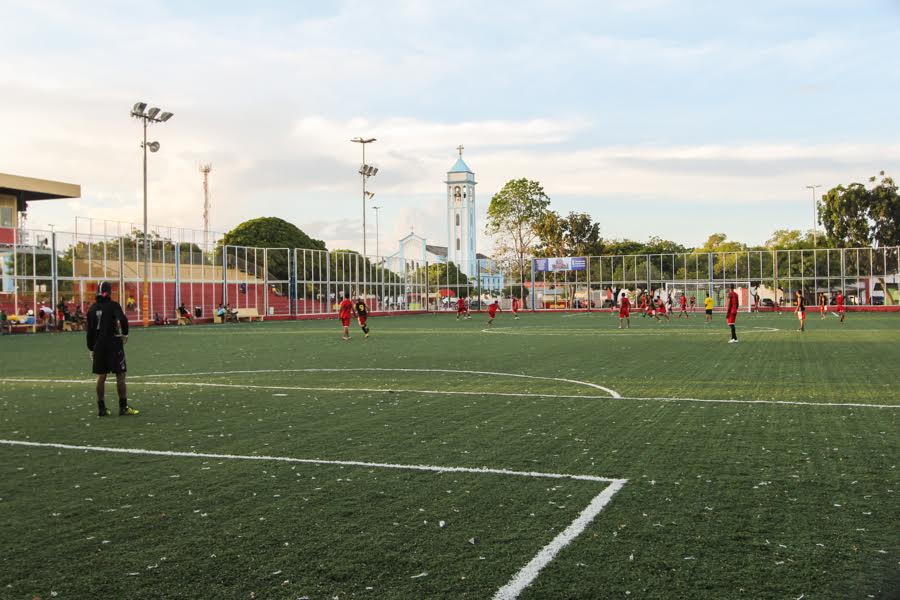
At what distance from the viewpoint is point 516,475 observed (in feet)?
25.0

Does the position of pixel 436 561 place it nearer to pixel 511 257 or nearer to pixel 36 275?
pixel 36 275

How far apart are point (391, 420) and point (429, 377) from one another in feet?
18.4

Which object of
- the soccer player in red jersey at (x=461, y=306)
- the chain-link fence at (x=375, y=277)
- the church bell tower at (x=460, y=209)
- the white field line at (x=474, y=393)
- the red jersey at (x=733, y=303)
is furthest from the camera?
the church bell tower at (x=460, y=209)

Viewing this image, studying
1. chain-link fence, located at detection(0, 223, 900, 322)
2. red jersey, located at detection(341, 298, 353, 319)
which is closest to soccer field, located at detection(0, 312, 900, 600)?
red jersey, located at detection(341, 298, 353, 319)

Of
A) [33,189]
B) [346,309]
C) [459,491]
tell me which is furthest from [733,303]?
[33,189]

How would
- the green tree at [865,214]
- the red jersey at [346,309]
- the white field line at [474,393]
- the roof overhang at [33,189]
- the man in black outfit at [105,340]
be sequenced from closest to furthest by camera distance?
1. the man in black outfit at [105,340]
2. the white field line at [474,393]
3. the red jersey at [346,309]
4. the roof overhang at [33,189]
5. the green tree at [865,214]

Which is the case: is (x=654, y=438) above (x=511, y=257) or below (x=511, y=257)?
below

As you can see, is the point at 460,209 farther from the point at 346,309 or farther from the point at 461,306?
the point at 346,309

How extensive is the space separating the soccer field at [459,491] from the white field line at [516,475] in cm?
3

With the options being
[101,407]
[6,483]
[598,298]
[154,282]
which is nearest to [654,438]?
[6,483]

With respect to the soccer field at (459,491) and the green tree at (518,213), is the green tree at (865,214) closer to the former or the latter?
the green tree at (518,213)

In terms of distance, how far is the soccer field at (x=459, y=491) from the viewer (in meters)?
5.02

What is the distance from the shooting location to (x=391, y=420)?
1097 centimetres

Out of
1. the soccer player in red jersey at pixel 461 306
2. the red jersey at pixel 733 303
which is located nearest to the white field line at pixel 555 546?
the red jersey at pixel 733 303
